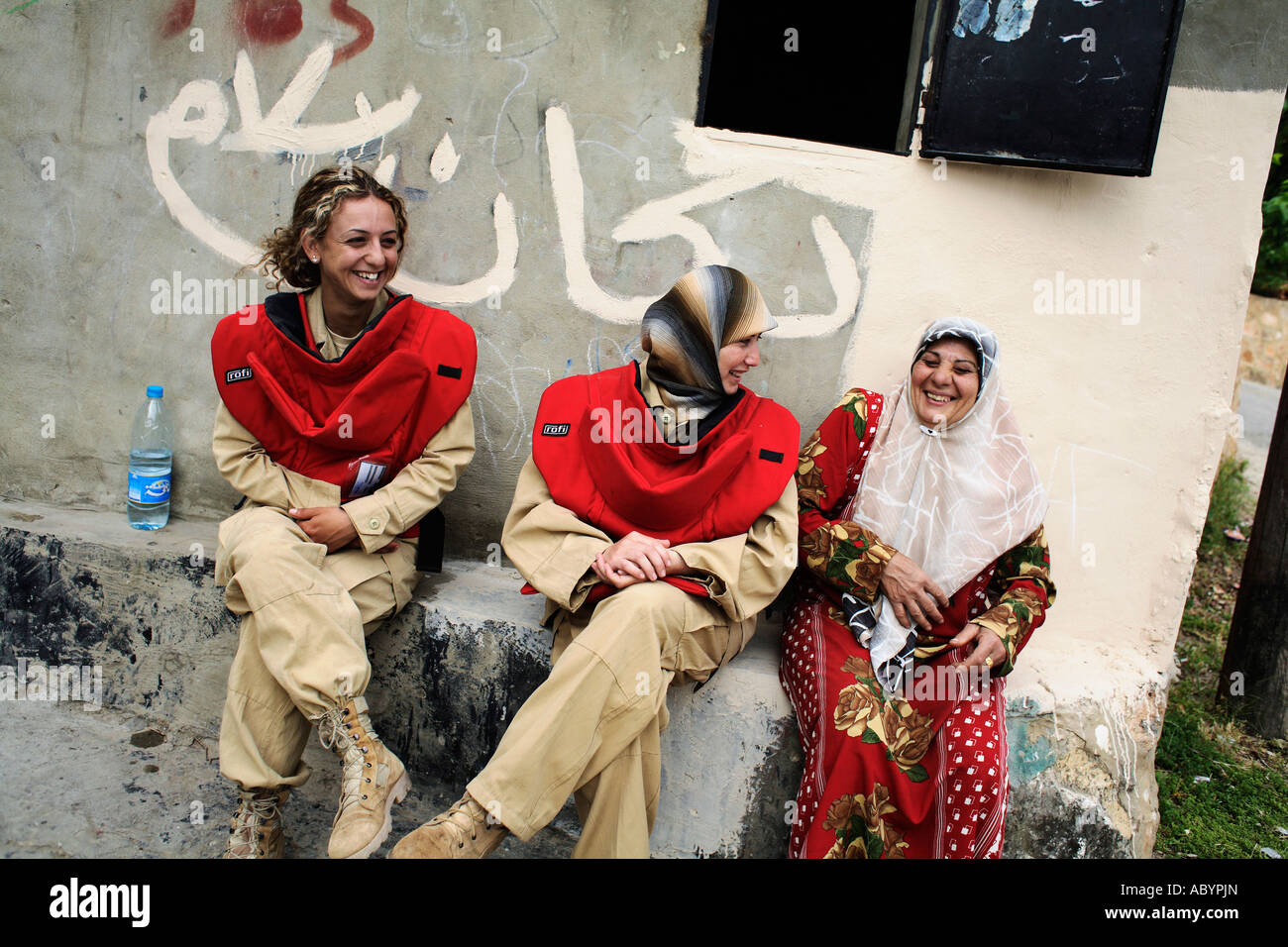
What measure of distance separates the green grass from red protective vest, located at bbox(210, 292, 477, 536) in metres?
2.58

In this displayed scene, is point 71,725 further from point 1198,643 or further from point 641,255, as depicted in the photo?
point 1198,643

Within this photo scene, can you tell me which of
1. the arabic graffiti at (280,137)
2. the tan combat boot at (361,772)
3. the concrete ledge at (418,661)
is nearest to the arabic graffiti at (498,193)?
the arabic graffiti at (280,137)

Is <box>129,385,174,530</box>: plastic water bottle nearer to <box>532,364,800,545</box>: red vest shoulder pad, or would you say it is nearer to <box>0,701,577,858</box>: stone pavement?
<box>0,701,577,858</box>: stone pavement

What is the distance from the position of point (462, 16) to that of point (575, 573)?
187cm

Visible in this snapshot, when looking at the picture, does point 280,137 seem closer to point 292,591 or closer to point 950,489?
point 292,591

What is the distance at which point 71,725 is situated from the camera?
2.93 m

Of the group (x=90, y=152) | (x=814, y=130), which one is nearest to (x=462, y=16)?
(x=90, y=152)

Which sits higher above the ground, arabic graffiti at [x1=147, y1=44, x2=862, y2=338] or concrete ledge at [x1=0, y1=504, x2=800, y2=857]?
arabic graffiti at [x1=147, y1=44, x2=862, y2=338]

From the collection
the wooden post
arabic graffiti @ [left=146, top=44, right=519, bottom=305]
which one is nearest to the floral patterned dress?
arabic graffiti @ [left=146, top=44, right=519, bottom=305]

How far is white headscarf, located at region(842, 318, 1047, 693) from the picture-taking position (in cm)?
255

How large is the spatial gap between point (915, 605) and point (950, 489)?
34 cm

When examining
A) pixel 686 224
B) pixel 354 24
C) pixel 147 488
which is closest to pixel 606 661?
Answer: pixel 686 224

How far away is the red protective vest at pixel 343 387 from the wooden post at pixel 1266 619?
3114 millimetres

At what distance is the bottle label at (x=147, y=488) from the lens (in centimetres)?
324
